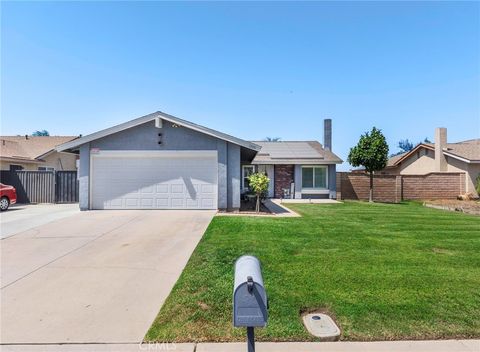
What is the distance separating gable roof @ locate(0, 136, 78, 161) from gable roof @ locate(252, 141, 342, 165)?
14940 mm

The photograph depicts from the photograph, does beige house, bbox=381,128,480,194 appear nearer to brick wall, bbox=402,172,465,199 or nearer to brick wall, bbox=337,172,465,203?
brick wall, bbox=402,172,465,199

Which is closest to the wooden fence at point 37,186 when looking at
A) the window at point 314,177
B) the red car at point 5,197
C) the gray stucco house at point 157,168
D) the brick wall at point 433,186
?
the red car at point 5,197

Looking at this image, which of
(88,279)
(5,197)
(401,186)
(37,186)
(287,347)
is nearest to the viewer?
(287,347)

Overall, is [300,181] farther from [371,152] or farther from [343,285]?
[343,285]

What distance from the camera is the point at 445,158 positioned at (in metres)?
21.6

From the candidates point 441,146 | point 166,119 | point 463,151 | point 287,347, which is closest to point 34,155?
point 166,119

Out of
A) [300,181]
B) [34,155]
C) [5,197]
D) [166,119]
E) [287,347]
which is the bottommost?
[287,347]

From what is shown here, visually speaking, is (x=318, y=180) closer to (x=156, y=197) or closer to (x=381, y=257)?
(x=156, y=197)

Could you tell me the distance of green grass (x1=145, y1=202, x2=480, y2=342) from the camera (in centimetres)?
315

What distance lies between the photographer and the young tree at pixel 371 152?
17484mm

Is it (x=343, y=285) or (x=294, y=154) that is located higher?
(x=294, y=154)

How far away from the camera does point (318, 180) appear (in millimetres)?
19609

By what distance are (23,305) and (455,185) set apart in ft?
77.6

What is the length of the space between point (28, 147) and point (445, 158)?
3386 cm
